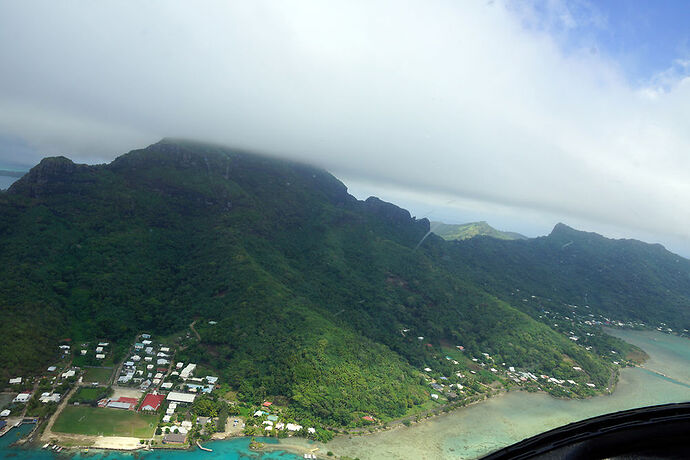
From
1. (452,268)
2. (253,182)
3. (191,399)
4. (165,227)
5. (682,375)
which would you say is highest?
(253,182)

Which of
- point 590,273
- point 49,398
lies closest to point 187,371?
point 49,398

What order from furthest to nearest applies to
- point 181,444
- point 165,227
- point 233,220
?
point 233,220
point 165,227
point 181,444

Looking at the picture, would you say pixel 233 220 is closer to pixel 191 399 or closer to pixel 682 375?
pixel 191 399

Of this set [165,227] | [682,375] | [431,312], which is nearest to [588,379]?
[682,375]

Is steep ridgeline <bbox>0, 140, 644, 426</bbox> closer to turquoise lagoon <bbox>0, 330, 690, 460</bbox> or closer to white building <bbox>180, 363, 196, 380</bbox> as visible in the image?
white building <bbox>180, 363, 196, 380</bbox>

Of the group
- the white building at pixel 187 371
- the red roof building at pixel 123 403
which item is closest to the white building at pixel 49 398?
the red roof building at pixel 123 403

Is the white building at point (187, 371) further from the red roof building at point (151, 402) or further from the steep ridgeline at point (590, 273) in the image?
the steep ridgeline at point (590, 273)

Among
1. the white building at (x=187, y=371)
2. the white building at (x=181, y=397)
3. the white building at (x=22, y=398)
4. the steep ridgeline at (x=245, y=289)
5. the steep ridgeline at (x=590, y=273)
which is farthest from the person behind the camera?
the steep ridgeline at (x=590, y=273)

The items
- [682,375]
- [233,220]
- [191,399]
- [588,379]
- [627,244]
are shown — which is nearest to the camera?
[191,399]
